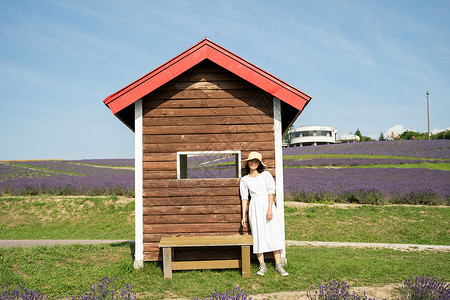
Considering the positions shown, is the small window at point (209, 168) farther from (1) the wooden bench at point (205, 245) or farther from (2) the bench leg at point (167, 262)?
(2) the bench leg at point (167, 262)

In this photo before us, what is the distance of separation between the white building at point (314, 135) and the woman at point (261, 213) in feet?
223

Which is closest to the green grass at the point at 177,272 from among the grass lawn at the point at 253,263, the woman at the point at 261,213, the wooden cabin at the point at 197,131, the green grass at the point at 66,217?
the grass lawn at the point at 253,263

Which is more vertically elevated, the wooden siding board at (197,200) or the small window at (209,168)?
the small window at (209,168)

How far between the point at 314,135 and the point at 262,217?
69.4 meters

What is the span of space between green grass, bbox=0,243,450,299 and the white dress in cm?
55

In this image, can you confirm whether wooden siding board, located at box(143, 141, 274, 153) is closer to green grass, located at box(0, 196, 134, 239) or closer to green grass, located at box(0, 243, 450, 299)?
green grass, located at box(0, 243, 450, 299)

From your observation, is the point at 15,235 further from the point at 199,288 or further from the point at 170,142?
the point at 199,288

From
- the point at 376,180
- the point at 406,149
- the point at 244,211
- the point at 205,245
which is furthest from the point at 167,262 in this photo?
the point at 406,149

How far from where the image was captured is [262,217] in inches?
270

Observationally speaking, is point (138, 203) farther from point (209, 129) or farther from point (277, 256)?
point (277, 256)

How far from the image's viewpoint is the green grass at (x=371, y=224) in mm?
11789

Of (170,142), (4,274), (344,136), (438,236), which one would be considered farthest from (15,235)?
(344,136)

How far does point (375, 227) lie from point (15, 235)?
13.4m

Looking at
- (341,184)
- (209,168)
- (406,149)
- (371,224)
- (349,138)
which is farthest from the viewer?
(349,138)
